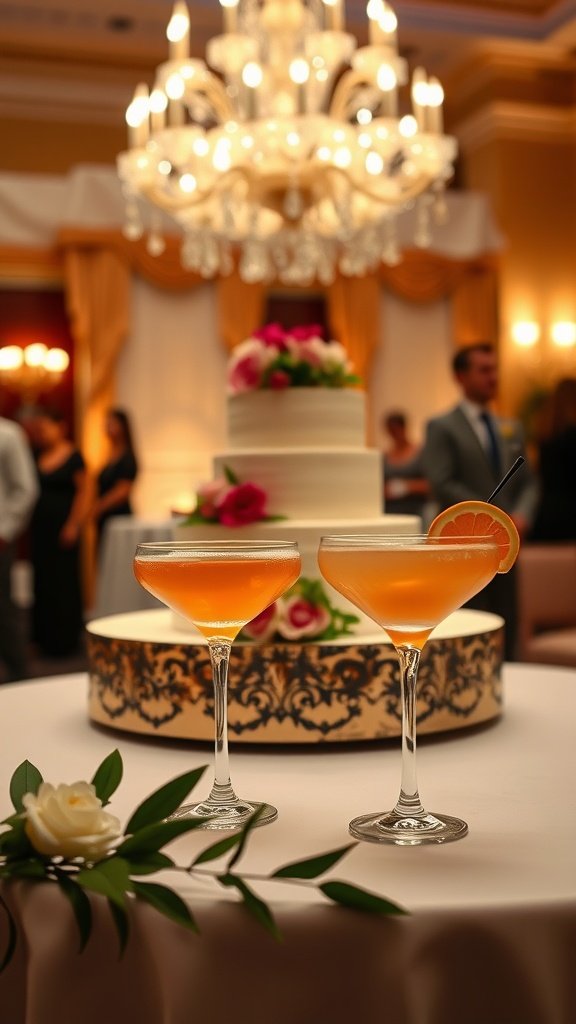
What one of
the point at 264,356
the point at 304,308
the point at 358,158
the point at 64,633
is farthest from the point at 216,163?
the point at 304,308

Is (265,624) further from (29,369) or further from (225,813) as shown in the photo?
(29,369)

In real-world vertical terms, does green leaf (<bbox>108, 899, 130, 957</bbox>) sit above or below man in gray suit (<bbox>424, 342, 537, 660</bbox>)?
below

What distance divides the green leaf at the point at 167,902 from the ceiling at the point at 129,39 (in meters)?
9.09

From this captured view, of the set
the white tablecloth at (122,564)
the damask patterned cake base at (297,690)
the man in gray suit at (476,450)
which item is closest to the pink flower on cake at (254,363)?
the damask patterned cake base at (297,690)

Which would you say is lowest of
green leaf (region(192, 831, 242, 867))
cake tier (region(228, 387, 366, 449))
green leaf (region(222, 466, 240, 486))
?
green leaf (region(192, 831, 242, 867))

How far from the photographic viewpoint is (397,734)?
1451 mm

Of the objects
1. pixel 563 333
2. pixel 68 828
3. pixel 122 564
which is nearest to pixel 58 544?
pixel 122 564

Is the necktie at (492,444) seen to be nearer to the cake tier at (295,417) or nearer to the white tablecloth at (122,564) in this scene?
the white tablecloth at (122,564)

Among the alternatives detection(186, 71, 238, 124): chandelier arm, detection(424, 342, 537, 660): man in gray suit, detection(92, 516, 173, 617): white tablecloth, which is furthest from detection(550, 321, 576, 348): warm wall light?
detection(424, 342, 537, 660): man in gray suit

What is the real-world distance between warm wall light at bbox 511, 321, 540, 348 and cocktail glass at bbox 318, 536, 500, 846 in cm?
948

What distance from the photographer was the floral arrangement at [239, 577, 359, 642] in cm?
150

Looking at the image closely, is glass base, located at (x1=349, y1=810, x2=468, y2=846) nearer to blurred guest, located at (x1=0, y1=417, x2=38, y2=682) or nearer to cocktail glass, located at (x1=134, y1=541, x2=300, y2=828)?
cocktail glass, located at (x1=134, y1=541, x2=300, y2=828)

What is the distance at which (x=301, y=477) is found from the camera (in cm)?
187

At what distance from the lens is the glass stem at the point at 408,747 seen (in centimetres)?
97
